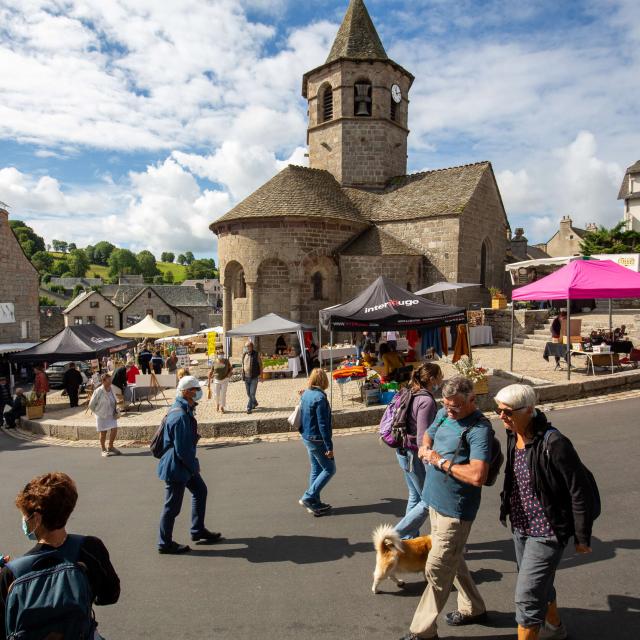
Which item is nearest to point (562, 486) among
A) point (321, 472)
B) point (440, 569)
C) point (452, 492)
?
point (452, 492)

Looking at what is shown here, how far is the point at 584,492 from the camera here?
8.50 feet

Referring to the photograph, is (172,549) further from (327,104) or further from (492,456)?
(327,104)

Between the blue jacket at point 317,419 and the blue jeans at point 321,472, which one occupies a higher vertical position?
the blue jacket at point 317,419

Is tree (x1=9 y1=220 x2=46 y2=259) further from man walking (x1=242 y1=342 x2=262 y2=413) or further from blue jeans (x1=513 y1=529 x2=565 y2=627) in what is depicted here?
blue jeans (x1=513 y1=529 x2=565 y2=627)

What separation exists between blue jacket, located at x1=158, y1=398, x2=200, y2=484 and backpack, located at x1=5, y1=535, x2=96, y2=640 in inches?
93.7

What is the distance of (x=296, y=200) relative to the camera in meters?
21.0

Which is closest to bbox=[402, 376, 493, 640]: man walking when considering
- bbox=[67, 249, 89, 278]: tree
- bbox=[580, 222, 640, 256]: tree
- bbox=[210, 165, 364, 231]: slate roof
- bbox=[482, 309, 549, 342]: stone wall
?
bbox=[482, 309, 549, 342]: stone wall

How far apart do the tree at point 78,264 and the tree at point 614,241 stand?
13050cm

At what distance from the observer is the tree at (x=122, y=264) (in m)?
139

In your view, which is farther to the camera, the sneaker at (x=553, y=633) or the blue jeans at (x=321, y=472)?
the blue jeans at (x=321, y=472)

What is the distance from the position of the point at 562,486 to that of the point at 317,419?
284cm

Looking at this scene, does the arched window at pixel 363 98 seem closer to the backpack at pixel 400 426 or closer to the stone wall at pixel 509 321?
the stone wall at pixel 509 321

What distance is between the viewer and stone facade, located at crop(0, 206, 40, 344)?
24.8m

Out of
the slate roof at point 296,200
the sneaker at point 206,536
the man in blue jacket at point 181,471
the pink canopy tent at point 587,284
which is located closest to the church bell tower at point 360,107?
the slate roof at point 296,200
